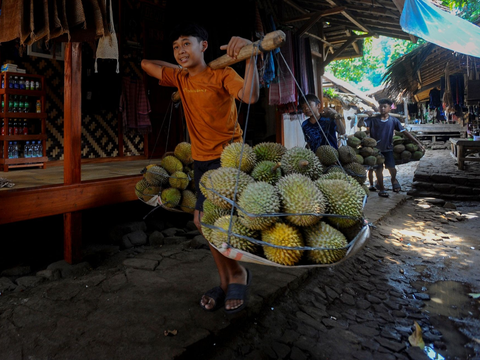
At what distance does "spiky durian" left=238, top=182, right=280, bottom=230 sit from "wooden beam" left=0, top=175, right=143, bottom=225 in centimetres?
243

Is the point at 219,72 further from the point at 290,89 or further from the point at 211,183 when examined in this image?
the point at 290,89

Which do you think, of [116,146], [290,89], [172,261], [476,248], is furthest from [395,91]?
[172,261]

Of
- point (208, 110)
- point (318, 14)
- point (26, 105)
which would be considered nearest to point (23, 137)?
point (26, 105)

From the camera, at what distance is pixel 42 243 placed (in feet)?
12.9

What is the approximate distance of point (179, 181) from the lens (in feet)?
11.6

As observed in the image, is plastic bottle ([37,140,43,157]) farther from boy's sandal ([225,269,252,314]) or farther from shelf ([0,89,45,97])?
boy's sandal ([225,269,252,314])

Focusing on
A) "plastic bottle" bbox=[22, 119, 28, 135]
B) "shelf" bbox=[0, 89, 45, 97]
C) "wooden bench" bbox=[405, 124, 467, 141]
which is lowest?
"plastic bottle" bbox=[22, 119, 28, 135]

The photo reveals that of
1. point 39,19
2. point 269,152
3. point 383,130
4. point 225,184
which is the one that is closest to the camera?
point 225,184

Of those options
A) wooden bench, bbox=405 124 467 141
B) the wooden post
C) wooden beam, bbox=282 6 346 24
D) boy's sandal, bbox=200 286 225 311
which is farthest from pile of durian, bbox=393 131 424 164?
wooden bench, bbox=405 124 467 141

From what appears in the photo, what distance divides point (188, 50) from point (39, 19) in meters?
1.32

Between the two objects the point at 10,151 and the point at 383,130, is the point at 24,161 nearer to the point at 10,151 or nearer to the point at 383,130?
the point at 10,151

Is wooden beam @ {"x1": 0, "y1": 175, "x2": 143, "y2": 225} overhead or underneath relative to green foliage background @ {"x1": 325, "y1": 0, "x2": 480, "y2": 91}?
underneath

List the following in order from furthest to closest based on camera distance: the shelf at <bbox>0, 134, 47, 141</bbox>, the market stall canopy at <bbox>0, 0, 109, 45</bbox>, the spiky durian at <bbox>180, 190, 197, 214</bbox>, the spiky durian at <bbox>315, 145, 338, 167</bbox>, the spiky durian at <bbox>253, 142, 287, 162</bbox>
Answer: the shelf at <bbox>0, 134, 47, 141</bbox>, the spiky durian at <bbox>180, 190, 197, 214</bbox>, the spiky durian at <bbox>315, 145, 338, 167</bbox>, the market stall canopy at <bbox>0, 0, 109, 45</bbox>, the spiky durian at <bbox>253, 142, 287, 162</bbox>

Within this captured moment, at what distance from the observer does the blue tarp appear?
4.59 m
